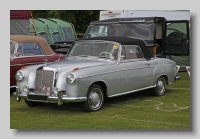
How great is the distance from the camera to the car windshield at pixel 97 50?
28.6ft

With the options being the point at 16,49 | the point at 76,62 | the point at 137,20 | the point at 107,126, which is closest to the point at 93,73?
the point at 76,62

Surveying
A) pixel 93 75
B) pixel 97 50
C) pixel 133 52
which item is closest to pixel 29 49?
pixel 97 50

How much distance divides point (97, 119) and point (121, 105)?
1.42 m

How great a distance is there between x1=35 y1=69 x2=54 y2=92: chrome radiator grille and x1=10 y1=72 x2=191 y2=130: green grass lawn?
0.53 metres

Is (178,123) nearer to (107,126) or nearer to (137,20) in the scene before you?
(107,126)

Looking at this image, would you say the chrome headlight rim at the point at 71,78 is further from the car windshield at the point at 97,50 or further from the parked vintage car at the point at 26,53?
the parked vintage car at the point at 26,53

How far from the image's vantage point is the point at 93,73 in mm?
7812

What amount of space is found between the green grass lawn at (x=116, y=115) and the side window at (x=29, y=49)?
1392 mm

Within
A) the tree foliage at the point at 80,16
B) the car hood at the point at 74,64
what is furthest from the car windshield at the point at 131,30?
the car hood at the point at 74,64

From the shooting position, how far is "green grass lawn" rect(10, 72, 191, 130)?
700 centimetres

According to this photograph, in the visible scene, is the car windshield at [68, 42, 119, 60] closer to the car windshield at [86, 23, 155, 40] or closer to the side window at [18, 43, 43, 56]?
the side window at [18, 43, 43, 56]

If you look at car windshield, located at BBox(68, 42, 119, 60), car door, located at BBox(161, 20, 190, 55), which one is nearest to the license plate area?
car windshield, located at BBox(68, 42, 119, 60)

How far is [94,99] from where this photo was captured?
796 cm

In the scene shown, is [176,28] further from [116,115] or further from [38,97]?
[38,97]
